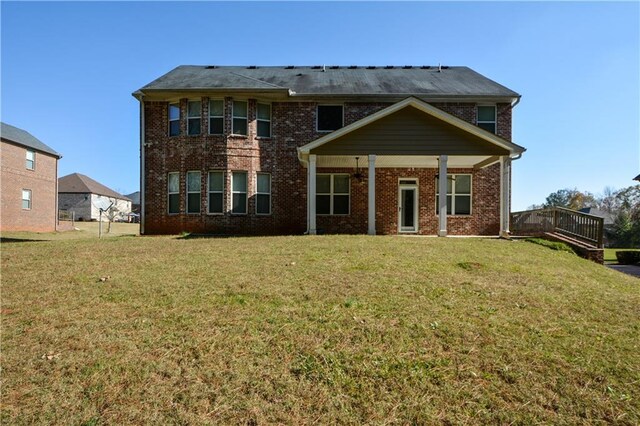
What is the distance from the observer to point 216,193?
51.5ft

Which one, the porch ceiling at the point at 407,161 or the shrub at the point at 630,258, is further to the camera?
the shrub at the point at 630,258

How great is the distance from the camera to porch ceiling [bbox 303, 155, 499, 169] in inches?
531

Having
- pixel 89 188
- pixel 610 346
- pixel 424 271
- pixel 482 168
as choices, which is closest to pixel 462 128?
pixel 482 168

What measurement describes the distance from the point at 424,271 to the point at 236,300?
11.6 ft

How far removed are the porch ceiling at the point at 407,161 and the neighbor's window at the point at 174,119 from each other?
251 inches

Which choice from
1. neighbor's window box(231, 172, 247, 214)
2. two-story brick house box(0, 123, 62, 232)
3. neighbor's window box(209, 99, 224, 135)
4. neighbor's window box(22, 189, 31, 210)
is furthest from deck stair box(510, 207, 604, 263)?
neighbor's window box(22, 189, 31, 210)

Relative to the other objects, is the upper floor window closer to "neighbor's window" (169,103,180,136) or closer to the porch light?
"neighbor's window" (169,103,180,136)

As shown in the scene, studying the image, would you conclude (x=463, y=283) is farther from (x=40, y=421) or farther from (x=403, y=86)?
(x=403, y=86)

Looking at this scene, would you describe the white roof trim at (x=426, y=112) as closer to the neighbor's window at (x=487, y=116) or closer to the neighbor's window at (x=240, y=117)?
the neighbor's window at (x=487, y=116)

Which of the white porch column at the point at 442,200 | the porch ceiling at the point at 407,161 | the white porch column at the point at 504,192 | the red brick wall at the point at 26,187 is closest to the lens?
the white porch column at the point at 442,200

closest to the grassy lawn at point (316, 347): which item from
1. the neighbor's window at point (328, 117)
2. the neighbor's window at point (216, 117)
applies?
the neighbor's window at point (216, 117)

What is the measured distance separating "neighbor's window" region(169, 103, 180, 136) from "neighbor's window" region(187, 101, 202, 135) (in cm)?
60

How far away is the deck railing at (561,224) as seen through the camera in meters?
11.6

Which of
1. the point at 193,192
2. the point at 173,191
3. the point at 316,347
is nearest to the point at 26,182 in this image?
the point at 173,191
